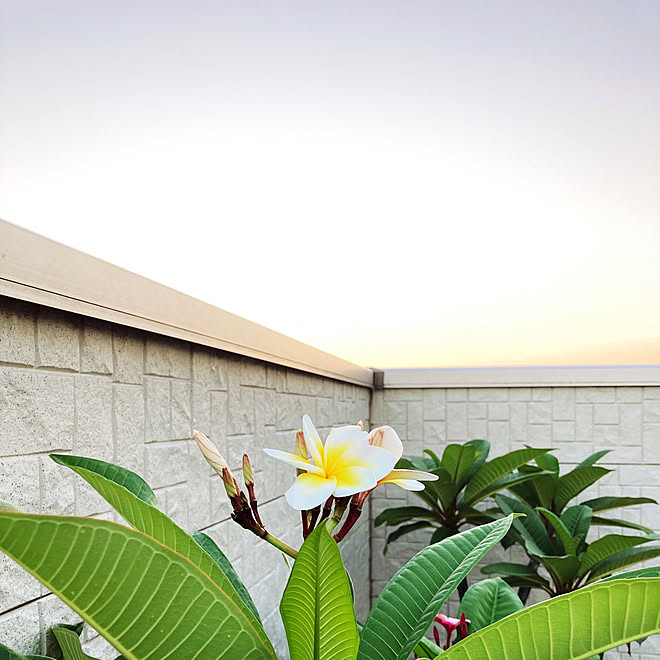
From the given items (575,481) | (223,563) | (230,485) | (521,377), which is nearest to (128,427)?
(223,563)

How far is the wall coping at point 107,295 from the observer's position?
0.80m

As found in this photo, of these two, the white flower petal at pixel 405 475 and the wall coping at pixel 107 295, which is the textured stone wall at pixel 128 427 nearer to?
the wall coping at pixel 107 295

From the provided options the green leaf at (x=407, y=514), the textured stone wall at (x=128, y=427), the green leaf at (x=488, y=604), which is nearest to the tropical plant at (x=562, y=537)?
the green leaf at (x=407, y=514)

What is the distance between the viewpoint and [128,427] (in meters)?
1.12

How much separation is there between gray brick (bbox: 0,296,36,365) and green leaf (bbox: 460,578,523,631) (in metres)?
0.65

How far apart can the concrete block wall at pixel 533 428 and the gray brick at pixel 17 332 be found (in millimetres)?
2602

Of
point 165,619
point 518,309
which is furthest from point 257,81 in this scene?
point 165,619

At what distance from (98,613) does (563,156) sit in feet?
12.6

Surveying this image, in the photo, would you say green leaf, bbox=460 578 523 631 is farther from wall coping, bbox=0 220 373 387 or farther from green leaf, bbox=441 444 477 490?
green leaf, bbox=441 444 477 490

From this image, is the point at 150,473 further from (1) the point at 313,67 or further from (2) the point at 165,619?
(1) the point at 313,67

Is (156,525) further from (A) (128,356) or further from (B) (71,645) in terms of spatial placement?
(A) (128,356)

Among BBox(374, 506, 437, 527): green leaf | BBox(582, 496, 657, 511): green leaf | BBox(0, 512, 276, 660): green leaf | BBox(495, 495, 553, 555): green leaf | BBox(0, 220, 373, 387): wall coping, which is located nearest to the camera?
BBox(0, 512, 276, 660): green leaf

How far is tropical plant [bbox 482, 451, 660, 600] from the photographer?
7.06 ft

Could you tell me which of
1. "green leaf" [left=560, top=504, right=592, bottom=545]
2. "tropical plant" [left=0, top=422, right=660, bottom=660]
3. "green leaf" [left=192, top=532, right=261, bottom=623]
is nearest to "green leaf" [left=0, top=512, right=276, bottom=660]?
"tropical plant" [left=0, top=422, right=660, bottom=660]
